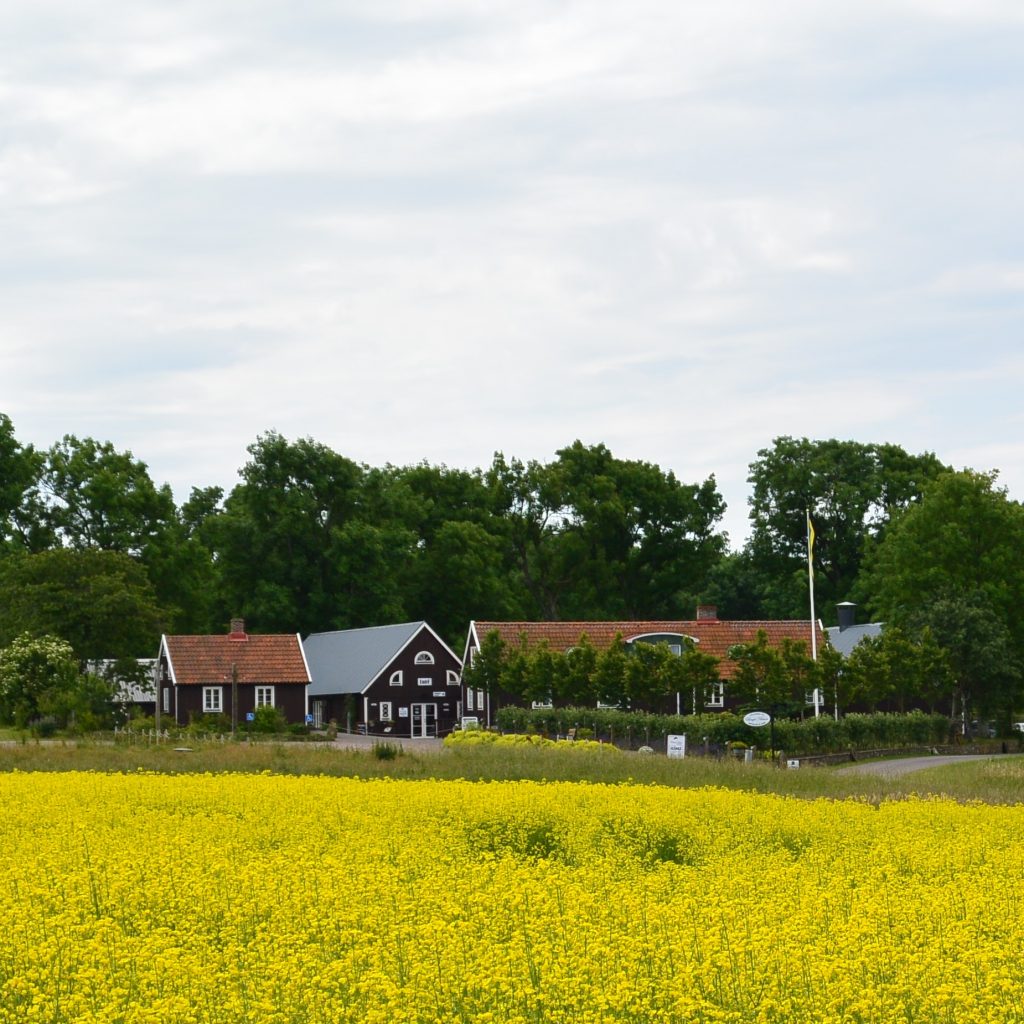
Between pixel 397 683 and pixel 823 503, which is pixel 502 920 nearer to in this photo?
pixel 397 683

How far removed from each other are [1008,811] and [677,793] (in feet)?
16.1

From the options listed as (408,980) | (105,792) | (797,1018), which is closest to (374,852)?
(408,980)

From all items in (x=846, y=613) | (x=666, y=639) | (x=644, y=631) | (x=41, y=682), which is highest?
(x=846, y=613)

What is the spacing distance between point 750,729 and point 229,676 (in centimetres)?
3366

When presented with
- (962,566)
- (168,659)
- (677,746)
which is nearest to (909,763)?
(677,746)

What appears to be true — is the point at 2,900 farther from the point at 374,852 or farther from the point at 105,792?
the point at 105,792

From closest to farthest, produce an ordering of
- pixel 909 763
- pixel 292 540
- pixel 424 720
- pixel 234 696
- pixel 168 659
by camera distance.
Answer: pixel 909 763
pixel 234 696
pixel 168 659
pixel 424 720
pixel 292 540

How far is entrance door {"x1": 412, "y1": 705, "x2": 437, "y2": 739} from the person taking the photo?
79062 mm

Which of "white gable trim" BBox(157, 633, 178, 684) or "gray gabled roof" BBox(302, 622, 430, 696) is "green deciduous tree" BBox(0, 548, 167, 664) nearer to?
"white gable trim" BBox(157, 633, 178, 684)

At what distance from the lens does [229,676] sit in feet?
246

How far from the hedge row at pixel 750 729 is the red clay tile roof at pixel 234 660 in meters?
18.7

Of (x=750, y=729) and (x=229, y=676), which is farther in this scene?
(x=229, y=676)

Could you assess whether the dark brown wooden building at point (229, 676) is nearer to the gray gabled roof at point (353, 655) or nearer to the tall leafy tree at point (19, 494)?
the gray gabled roof at point (353, 655)

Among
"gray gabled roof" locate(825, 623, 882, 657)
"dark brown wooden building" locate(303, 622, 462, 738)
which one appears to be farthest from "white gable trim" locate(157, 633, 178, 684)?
"gray gabled roof" locate(825, 623, 882, 657)
